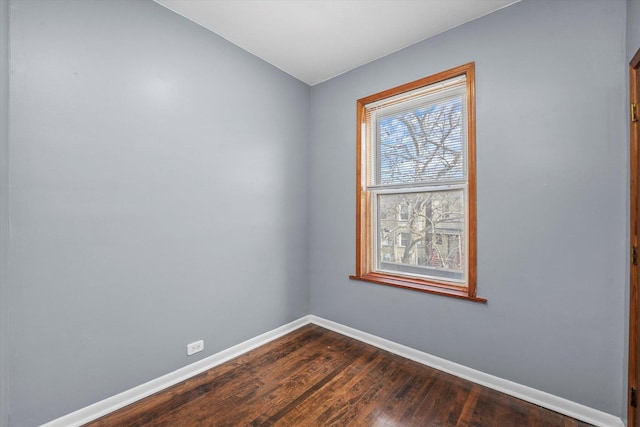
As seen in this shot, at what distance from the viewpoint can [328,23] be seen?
7.44 ft

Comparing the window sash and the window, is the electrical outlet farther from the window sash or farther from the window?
the window sash

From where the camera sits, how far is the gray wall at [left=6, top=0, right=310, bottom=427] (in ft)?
5.09

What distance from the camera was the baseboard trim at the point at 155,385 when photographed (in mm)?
1685

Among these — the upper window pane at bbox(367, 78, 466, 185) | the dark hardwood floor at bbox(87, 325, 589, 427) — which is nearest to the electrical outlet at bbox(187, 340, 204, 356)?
the dark hardwood floor at bbox(87, 325, 589, 427)

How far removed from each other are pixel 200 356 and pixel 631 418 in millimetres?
2821

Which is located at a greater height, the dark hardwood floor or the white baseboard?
the white baseboard

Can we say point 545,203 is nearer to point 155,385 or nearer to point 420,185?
point 420,185

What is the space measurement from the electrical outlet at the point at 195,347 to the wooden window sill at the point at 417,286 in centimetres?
151

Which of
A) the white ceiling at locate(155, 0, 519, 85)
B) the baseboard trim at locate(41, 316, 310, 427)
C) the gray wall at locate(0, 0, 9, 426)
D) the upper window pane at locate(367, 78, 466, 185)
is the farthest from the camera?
the upper window pane at locate(367, 78, 466, 185)

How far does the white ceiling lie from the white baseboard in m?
2.77

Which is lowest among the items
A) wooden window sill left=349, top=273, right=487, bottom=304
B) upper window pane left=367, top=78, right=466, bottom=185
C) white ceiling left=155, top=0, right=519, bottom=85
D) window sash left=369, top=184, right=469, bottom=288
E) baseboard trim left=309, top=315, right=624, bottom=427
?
baseboard trim left=309, top=315, right=624, bottom=427

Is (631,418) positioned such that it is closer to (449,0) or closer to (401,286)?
(401,286)

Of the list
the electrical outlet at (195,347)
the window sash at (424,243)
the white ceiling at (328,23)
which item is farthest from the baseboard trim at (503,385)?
the white ceiling at (328,23)

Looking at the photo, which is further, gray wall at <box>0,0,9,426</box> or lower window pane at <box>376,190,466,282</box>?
lower window pane at <box>376,190,466,282</box>
